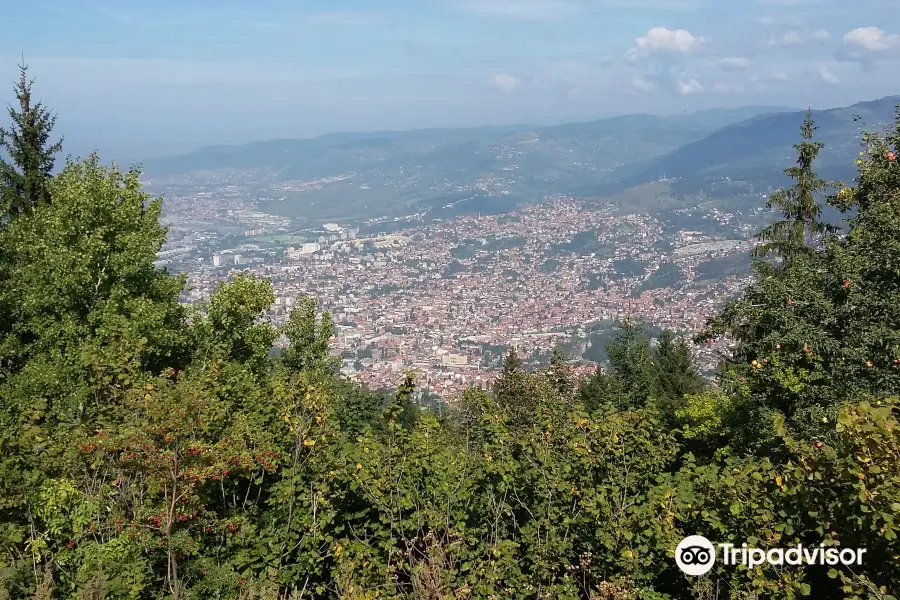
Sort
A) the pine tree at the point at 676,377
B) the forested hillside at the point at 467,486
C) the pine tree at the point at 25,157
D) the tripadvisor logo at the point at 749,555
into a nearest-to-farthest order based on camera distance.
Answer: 1. the tripadvisor logo at the point at 749,555
2. the forested hillside at the point at 467,486
3. the pine tree at the point at 25,157
4. the pine tree at the point at 676,377

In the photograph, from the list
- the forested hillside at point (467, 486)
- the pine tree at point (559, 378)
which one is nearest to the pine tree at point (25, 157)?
the forested hillside at point (467, 486)

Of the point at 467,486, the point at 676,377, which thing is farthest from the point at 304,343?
the point at 676,377

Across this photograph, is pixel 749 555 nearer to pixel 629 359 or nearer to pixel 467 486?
pixel 467 486

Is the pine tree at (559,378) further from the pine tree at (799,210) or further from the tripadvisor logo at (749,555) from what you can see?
the tripadvisor logo at (749,555)

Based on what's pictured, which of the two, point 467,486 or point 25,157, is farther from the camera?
point 25,157

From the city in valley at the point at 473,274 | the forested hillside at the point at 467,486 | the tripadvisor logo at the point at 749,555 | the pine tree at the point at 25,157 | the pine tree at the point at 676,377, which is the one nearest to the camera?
the tripadvisor logo at the point at 749,555

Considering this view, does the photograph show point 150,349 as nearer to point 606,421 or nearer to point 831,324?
point 606,421

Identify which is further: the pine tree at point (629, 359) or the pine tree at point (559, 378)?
the pine tree at point (629, 359)
